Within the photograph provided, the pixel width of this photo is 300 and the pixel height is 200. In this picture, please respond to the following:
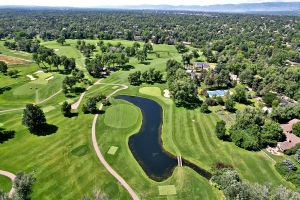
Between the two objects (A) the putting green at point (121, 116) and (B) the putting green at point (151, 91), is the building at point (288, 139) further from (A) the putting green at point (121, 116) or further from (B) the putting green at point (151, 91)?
(B) the putting green at point (151, 91)

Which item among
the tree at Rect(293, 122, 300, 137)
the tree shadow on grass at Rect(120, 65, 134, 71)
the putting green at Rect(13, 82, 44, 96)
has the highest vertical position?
the tree at Rect(293, 122, 300, 137)

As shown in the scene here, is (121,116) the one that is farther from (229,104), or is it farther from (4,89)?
(4,89)

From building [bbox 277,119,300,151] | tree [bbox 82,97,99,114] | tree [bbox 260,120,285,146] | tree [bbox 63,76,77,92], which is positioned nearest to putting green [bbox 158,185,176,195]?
tree [bbox 260,120,285,146]

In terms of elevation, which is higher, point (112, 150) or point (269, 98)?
point (269, 98)

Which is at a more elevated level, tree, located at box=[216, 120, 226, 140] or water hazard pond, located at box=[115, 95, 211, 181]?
tree, located at box=[216, 120, 226, 140]

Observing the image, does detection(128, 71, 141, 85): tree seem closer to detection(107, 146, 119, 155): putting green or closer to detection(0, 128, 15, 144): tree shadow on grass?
detection(107, 146, 119, 155): putting green

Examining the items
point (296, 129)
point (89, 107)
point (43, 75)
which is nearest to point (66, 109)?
point (89, 107)

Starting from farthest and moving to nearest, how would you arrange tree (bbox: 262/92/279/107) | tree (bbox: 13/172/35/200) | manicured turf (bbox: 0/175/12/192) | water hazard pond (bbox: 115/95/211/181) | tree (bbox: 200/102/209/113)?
tree (bbox: 262/92/279/107), tree (bbox: 200/102/209/113), water hazard pond (bbox: 115/95/211/181), manicured turf (bbox: 0/175/12/192), tree (bbox: 13/172/35/200)

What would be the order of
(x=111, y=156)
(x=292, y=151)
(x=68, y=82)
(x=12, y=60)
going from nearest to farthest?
(x=111, y=156) < (x=292, y=151) < (x=68, y=82) < (x=12, y=60)
